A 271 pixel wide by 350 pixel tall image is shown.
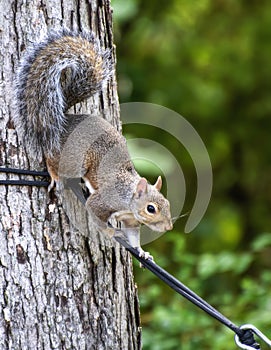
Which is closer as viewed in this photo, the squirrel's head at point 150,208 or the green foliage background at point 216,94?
the squirrel's head at point 150,208

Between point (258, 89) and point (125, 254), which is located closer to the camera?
point (125, 254)

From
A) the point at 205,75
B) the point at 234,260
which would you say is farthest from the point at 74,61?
the point at 205,75

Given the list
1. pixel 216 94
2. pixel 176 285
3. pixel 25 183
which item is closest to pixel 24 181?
pixel 25 183

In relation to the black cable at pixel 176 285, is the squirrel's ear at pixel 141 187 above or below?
above

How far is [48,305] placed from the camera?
1571mm

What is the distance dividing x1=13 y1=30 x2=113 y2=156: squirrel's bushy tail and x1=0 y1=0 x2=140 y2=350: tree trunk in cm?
2

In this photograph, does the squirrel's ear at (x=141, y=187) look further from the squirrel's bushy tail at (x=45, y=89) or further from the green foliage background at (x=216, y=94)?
the green foliage background at (x=216, y=94)

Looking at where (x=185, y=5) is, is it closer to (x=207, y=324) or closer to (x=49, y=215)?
(x=207, y=324)

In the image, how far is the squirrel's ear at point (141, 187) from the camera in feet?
5.14

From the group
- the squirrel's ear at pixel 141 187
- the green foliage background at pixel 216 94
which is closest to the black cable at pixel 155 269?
the squirrel's ear at pixel 141 187

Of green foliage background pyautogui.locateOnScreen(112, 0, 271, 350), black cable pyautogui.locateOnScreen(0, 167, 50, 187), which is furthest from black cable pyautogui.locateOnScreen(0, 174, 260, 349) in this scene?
green foliage background pyautogui.locateOnScreen(112, 0, 271, 350)

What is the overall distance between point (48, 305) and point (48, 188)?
0.24m

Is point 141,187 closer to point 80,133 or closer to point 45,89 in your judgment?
→ point 80,133

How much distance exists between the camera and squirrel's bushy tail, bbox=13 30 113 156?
5.08ft
